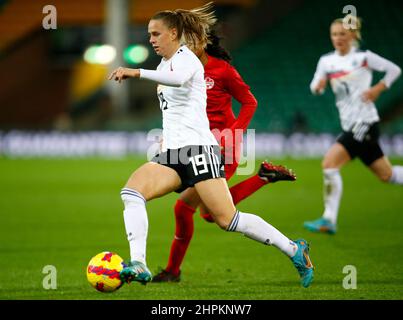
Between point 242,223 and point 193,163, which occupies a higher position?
point 193,163

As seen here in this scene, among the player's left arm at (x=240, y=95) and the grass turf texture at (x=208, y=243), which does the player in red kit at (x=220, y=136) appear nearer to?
the player's left arm at (x=240, y=95)

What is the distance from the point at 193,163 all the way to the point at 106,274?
1014 millimetres

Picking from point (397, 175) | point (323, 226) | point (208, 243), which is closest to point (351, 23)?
point (397, 175)

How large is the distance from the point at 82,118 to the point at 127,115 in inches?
107

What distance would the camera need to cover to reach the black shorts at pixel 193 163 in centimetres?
611

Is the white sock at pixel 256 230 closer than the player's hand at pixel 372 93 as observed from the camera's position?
Yes

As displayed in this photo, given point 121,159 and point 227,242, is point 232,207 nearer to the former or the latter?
point 227,242

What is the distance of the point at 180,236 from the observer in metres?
7.08

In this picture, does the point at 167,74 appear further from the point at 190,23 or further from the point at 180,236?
the point at 180,236

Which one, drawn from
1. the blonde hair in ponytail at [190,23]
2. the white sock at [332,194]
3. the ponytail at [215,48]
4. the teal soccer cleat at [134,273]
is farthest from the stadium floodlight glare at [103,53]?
the teal soccer cleat at [134,273]

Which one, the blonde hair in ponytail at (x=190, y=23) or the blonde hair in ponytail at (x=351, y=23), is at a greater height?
the blonde hair in ponytail at (x=351, y=23)

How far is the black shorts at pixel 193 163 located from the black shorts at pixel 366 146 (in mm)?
3929

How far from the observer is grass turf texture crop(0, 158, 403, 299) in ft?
21.4
